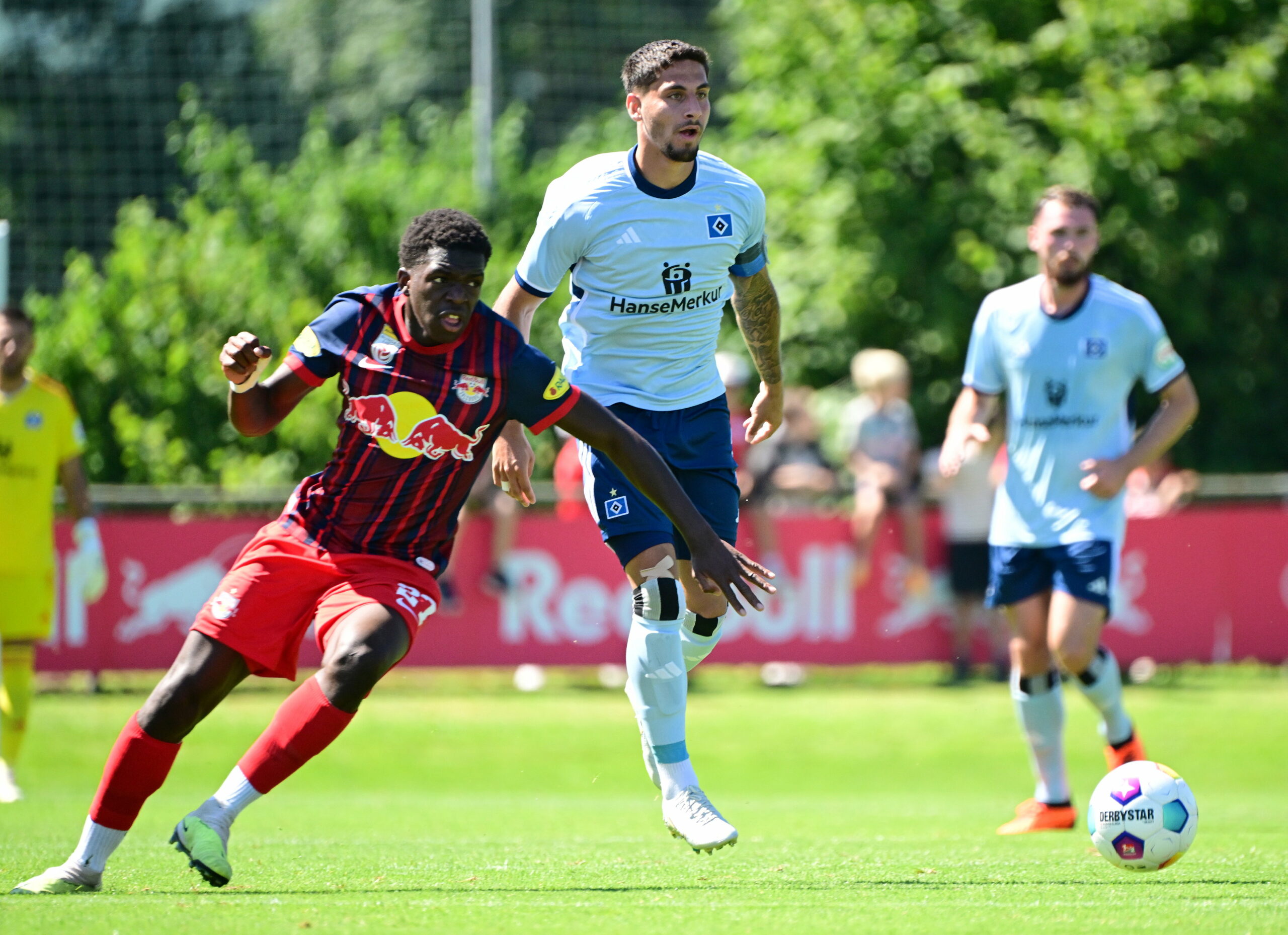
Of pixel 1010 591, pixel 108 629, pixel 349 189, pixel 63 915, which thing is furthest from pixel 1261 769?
pixel 349 189

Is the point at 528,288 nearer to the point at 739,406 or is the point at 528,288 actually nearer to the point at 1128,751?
the point at 1128,751

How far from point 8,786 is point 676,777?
5.79 m

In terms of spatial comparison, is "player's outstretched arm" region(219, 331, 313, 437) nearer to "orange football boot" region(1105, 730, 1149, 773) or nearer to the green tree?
"orange football boot" region(1105, 730, 1149, 773)

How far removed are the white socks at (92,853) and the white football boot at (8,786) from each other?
5129 millimetres

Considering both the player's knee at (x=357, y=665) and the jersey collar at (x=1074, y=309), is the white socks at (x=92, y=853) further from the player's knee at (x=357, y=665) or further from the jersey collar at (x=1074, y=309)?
the jersey collar at (x=1074, y=309)

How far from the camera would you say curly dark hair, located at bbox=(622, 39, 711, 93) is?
6270 millimetres

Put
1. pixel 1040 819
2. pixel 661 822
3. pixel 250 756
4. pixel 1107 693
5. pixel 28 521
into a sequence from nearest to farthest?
pixel 250 756
pixel 1107 693
pixel 1040 819
pixel 661 822
pixel 28 521

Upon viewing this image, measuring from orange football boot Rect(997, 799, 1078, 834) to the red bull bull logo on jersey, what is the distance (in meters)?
3.92

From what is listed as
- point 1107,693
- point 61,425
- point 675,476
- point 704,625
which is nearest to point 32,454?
point 61,425

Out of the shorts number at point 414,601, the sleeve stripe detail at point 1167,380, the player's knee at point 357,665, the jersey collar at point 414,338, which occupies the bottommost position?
the player's knee at point 357,665

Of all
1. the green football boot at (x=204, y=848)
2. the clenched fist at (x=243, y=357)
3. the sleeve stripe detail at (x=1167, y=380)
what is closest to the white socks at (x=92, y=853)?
the green football boot at (x=204, y=848)

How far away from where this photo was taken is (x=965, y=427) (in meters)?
8.21

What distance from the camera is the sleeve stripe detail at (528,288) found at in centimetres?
642

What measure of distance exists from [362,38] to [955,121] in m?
15.0
